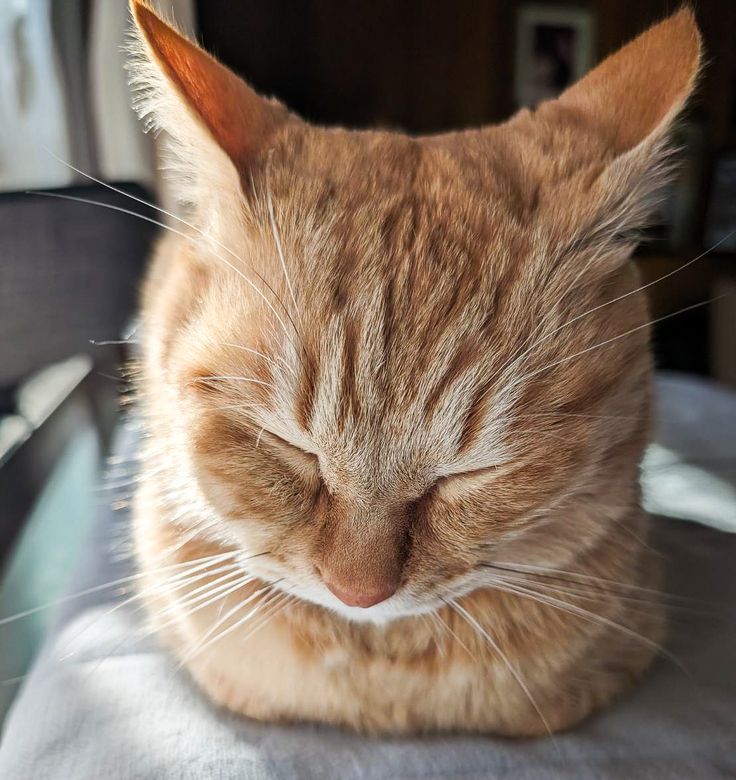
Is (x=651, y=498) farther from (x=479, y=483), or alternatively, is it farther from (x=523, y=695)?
(x=479, y=483)

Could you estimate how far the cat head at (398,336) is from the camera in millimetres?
582

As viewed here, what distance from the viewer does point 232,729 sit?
723mm

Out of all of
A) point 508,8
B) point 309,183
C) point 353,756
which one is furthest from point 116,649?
point 508,8

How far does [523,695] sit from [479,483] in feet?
0.93

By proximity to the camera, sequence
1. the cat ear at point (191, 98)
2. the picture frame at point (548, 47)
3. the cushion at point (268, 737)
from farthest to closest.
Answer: the picture frame at point (548, 47) < the cushion at point (268, 737) < the cat ear at point (191, 98)

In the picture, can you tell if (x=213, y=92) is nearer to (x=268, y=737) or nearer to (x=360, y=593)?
(x=360, y=593)

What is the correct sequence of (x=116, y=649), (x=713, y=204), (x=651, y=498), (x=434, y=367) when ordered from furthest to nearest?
(x=713, y=204)
(x=651, y=498)
(x=116, y=649)
(x=434, y=367)

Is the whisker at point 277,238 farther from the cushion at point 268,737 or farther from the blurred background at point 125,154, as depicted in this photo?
the cushion at point 268,737

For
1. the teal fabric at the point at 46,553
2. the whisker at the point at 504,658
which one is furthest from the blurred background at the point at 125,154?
the whisker at the point at 504,658

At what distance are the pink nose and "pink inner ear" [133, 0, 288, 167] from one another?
0.41 meters

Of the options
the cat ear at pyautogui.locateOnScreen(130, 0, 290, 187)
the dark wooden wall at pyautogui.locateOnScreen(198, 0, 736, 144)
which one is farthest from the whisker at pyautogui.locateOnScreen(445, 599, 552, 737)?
the dark wooden wall at pyautogui.locateOnScreen(198, 0, 736, 144)

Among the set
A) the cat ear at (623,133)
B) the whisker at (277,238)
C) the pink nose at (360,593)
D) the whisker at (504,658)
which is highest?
the cat ear at (623,133)

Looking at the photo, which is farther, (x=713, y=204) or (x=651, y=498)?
(x=713, y=204)

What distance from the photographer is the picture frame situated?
9.54 feet
